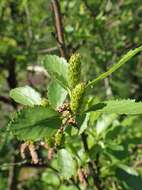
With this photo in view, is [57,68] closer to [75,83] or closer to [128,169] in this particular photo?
[75,83]

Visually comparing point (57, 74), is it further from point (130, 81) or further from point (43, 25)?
point (130, 81)

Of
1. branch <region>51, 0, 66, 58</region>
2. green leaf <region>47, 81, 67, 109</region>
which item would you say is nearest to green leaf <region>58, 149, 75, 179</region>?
green leaf <region>47, 81, 67, 109</region>

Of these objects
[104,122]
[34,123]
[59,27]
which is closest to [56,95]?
[34,123]

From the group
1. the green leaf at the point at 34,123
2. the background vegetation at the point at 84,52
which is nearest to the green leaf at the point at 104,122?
the background vegetation at the point at 84,52

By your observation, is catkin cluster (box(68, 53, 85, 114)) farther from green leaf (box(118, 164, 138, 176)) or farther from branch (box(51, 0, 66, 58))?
green leaf (box(118, 164, 138, 176))

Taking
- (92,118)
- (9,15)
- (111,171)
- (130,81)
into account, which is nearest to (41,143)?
(92,118)

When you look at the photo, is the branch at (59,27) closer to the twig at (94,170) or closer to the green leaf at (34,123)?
the twig at (94,170)
